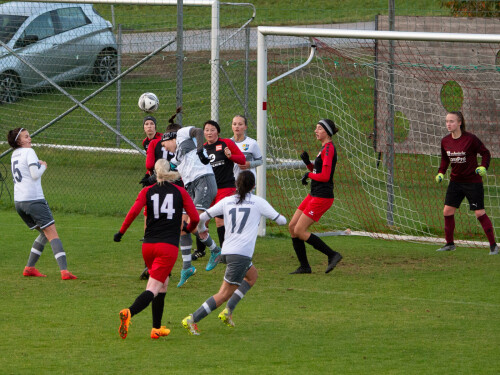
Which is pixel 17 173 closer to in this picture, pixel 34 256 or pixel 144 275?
pixel 34 256

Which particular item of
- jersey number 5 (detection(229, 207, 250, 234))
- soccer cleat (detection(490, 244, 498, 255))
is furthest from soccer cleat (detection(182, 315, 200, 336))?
soccer cleat (detection(490, 244, 498, 255))

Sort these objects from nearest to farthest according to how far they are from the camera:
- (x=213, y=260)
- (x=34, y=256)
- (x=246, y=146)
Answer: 1. (x=34, y=256)
2. (x=213, y=260)
3. (x=246, y=146)

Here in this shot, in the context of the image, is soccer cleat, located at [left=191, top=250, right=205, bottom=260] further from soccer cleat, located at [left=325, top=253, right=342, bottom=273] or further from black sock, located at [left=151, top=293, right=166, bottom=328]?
black sock, located at [left=151, top=293, right=166, bottom=328]

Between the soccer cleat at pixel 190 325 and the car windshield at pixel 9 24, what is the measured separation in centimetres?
1080

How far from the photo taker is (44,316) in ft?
25.7

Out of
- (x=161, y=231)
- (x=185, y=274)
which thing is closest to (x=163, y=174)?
(x=161, y=231)

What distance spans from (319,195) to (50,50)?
7.99 metres

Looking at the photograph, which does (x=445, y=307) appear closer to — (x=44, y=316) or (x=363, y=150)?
(x=44, y=316)

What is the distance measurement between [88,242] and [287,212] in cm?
373

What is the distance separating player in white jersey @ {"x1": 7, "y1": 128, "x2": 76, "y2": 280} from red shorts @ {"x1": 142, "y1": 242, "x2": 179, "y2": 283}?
2.75 metres

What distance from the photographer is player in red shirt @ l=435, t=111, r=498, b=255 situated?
11188 mm

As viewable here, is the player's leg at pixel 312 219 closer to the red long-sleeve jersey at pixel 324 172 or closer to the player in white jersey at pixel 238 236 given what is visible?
the red long-sleeve jersey at pixel 324 172

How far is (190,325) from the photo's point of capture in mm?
7207

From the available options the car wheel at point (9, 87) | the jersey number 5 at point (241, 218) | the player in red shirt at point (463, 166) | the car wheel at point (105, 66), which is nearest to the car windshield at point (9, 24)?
the car wheel at point (9, 87)
